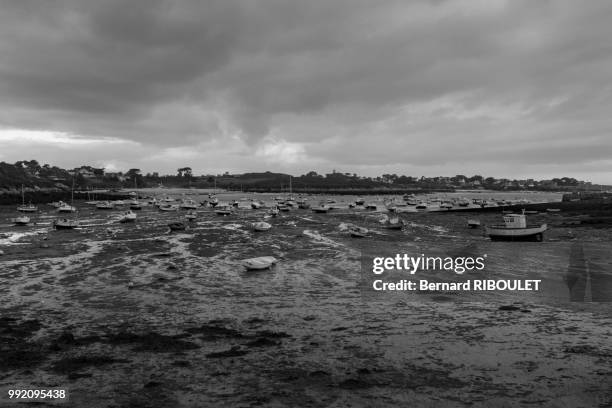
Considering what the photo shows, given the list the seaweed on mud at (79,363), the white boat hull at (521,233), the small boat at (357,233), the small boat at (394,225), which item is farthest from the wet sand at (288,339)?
the small boat at (394,225)

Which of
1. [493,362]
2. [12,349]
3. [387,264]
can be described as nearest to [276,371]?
[493,362]

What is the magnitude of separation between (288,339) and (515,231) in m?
42.4

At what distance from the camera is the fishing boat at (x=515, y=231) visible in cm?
5222

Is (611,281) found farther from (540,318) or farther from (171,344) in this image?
(171,344)

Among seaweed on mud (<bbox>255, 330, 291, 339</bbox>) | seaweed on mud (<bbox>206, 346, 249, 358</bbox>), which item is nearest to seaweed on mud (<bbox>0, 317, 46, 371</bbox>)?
seaweed on mud (<bbox>206, 346, 249, 358</bbox>)

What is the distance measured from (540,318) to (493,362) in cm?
718

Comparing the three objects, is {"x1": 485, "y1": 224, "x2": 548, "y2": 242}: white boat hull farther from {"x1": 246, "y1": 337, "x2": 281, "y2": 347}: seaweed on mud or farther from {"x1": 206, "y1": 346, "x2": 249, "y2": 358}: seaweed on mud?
{"x1": 206, "y1": 346, "x2": 249, "y2": 358}: seaweed on mud

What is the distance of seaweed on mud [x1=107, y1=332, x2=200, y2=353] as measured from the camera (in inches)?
656

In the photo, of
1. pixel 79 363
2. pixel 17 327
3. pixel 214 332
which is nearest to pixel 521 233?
pixel 214 332

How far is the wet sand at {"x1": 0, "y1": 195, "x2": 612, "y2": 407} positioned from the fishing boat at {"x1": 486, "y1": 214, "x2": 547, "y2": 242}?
14190 millimetres

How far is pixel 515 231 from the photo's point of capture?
2057 inches

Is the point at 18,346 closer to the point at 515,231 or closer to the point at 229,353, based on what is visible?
the point at 229,353

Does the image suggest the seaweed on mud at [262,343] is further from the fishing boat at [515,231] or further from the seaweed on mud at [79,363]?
the fishing boat at [515,231]

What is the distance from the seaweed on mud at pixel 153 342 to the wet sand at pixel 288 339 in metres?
0.08
